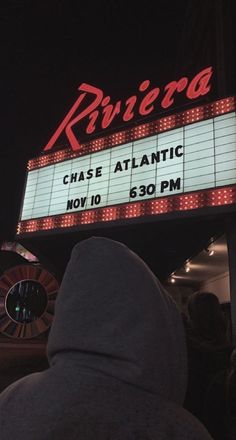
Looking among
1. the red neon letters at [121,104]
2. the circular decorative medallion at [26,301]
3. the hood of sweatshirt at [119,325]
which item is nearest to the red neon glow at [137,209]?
the red neon letters at [121,104]

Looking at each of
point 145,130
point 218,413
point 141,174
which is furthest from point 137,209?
point 218,413

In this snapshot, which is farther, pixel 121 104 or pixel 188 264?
pixel 188 264

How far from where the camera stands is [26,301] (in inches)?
172

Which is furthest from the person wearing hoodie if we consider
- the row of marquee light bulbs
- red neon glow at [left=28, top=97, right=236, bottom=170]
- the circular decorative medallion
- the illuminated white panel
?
the row of marquee light bulbs

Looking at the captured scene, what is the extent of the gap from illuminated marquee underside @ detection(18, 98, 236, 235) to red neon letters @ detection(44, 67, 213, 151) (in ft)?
2.16

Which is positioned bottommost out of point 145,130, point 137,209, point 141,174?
point 137,209

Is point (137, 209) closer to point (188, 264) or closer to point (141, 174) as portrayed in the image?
point (141, 174)

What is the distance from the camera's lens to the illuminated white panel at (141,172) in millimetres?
5805

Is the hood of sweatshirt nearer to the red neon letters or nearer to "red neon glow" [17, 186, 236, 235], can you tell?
"red neon glow" [17, 186, 236, 235]

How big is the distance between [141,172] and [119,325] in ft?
18.6

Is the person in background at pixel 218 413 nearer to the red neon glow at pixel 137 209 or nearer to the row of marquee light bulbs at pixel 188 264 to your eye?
the red neon glow at pixel 137 209

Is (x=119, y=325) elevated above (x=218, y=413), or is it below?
above

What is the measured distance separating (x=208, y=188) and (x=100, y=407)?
5.01 metres

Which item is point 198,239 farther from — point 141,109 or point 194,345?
point 194,345
